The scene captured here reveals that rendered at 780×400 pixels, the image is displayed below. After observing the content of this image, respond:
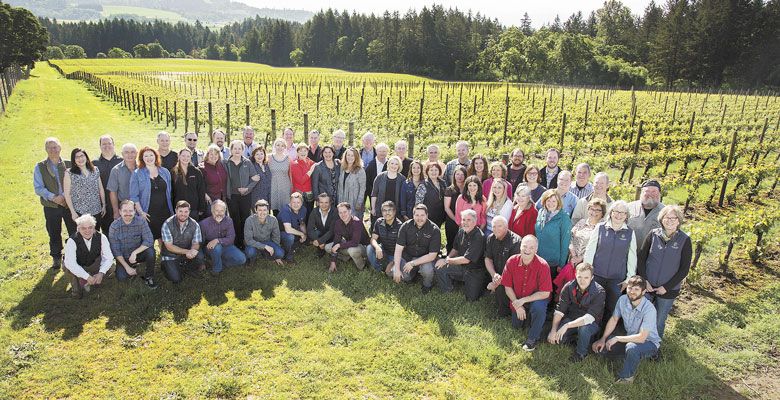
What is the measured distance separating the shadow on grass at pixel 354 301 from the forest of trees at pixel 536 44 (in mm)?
66057

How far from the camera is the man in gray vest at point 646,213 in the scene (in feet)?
19.3

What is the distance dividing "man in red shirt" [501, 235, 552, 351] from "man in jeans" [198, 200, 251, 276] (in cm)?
408

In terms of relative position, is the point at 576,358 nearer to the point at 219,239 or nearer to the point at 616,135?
the point at 219,239

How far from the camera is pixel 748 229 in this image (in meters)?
8.67

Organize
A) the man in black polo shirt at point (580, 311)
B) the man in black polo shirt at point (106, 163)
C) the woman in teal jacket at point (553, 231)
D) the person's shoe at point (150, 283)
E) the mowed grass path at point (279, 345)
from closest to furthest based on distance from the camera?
the mowed grass path at point (279, 345)
the man in black polo shirt at point (580, 311)
the woman in teal jacket at point (553, 231)
the person's shoe at point (150, 283)
the man in black polo shirt at point (106, 163)

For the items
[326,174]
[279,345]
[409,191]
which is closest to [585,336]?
[409,191]

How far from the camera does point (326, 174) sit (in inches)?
312

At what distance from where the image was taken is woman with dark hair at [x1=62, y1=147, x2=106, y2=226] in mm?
6715

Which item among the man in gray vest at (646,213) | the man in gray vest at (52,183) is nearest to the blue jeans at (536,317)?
the man in gray vest at (646,213)

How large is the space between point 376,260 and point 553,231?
8.81 feet

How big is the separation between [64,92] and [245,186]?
37635 millimetres

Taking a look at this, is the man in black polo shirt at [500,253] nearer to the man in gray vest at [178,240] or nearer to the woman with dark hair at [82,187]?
the man in gray vest at [178,240]

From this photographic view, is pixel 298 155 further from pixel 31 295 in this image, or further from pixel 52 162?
pixel 31 295

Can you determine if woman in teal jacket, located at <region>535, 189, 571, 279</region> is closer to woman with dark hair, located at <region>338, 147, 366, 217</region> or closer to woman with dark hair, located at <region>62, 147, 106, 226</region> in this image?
woman with dark hair, located at <region>338, 147, 366, 217</region>
